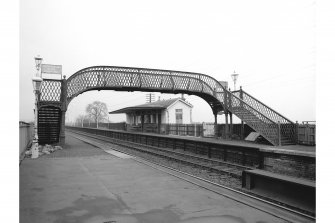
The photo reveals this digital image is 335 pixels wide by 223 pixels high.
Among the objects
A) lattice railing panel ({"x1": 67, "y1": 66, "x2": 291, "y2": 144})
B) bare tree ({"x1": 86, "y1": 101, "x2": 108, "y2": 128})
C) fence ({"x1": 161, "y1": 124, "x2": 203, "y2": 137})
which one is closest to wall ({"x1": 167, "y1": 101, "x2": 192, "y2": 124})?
fence ({"x1": 161, "y1": 124, "x2": 203, "y2": 137})

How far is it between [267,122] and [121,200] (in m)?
12.8

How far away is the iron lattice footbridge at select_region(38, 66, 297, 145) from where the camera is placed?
16.4 meters

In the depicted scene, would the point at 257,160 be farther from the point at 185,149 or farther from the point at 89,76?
the point at 89,76

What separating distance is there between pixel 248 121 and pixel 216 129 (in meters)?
5.40

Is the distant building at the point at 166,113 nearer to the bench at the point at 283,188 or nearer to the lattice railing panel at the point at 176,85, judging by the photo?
the lattice railing panel at the point at 176,85

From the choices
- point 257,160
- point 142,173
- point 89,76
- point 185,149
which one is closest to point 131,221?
point 142,173

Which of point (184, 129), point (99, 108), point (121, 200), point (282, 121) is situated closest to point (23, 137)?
point (121, 200)

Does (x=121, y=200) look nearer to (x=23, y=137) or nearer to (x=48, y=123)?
(x=23, y=137)

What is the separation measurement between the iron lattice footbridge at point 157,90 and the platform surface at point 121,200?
9.62 m

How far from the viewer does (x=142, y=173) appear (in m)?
8.90

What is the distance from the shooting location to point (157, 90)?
2070cm

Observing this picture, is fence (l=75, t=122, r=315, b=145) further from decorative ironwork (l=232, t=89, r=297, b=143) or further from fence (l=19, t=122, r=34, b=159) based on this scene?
fence (l=19, t=122, r=34, b=159)

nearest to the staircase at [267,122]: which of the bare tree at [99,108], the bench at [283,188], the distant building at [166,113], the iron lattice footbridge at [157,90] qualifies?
the iron lattice footbridge at [157,90]

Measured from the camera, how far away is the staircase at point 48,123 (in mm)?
17594
